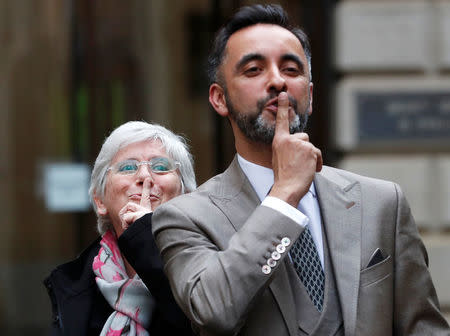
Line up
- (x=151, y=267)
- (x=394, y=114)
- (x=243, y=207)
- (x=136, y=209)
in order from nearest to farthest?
(x=243, y=207) < (x=151, y=267) < (x=136, y=209) < (x=394, y=114)

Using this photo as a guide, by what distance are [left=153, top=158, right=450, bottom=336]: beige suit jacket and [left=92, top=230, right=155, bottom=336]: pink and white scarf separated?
1.66 feet

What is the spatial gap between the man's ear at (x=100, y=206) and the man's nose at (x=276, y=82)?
1.01 metres

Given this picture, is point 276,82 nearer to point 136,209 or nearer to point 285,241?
point 285,241

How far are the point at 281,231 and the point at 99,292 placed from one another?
41.9 inches

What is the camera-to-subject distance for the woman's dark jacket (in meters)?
2.93

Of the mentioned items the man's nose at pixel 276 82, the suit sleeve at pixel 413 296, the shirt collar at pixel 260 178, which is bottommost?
the suit sleeve at pixel 413 296

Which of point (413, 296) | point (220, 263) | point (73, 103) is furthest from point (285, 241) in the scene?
point (73, 103)

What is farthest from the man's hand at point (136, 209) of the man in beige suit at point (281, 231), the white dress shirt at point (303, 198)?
the white dress shirt at point (303, 198)

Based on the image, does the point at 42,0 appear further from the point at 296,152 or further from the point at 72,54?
the point at 296,152

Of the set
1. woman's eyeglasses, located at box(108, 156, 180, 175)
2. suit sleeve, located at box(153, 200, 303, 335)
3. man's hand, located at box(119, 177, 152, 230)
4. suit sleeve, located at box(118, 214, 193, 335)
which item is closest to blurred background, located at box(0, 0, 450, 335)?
woman's eyeglasses, located at box(108, 156, 180, 175)

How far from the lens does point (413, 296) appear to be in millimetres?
2617

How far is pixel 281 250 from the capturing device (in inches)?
96.1

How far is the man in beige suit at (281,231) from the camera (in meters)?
2.44

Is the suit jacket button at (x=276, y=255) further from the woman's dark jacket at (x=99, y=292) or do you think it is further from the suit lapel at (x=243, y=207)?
the woman's dark jacket at (x=99, y=292)
